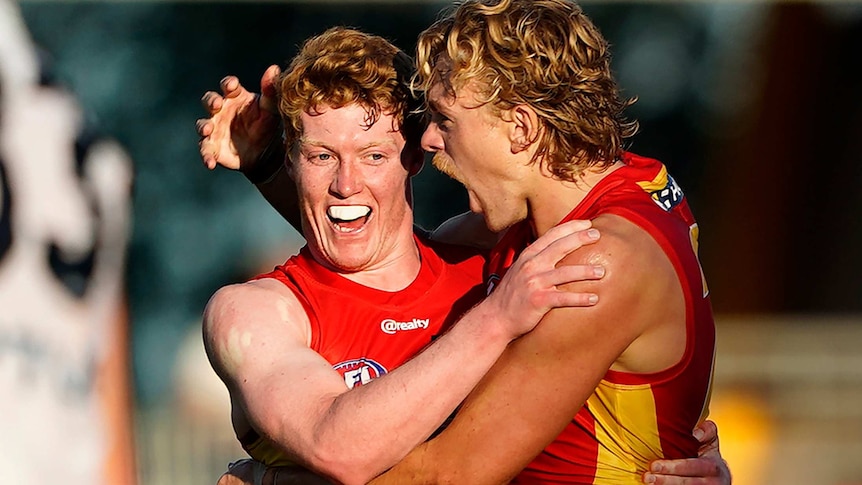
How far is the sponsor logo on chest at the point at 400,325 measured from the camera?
10.7 ft

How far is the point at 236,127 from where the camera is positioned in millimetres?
3631

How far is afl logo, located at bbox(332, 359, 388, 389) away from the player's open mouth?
38 cm

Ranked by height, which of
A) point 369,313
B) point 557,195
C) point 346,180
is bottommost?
point 369,313

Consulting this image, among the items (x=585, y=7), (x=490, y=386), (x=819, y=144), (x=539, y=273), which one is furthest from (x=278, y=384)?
(x=819, y=144)

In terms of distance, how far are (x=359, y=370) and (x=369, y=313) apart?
19cm

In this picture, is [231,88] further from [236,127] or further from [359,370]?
[359,370]

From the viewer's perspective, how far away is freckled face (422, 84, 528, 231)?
9.39ft

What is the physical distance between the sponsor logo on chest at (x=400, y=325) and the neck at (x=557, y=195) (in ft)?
1.82

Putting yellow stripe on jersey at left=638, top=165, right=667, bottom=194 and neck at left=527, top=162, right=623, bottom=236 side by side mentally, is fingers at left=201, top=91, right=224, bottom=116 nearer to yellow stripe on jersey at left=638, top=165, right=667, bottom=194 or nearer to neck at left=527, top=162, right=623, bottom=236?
neck at left=527, top=162, right=623, bottom=236

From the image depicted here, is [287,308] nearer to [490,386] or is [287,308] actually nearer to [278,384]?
[278,384]

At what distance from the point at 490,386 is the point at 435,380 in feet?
0.41

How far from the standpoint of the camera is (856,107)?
820 cm

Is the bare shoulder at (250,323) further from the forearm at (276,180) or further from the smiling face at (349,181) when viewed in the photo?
the forearm at (276,180)

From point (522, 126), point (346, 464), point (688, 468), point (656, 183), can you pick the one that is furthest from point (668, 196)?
point (346, 464)
